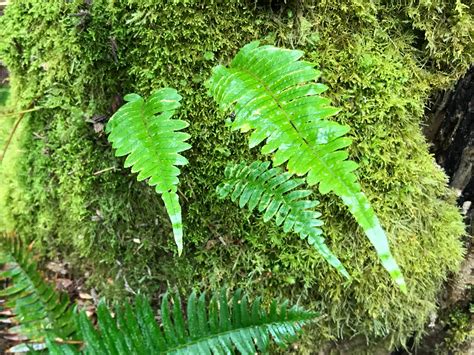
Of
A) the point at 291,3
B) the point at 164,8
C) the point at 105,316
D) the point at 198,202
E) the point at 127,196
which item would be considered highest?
the point at 164,8

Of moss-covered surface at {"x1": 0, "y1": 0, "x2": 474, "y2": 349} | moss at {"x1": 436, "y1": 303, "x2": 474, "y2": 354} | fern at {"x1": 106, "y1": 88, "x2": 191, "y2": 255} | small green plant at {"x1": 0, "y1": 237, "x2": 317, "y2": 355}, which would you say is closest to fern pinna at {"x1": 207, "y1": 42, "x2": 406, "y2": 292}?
fern at {"x1": 106, "y1": 88, "x2": 191, "y2": 255}

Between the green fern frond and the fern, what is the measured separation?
32 centimetres

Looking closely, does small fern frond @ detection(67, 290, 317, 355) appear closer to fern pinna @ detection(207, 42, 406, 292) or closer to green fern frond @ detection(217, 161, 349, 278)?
green fern frond @ detection(217, 161, 349, 278)

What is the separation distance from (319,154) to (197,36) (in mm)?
902

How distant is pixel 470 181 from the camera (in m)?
2.23

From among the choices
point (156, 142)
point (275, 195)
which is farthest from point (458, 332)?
point (156, 142)

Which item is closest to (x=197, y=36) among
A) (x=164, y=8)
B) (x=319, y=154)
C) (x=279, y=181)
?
(x=164, y=8)

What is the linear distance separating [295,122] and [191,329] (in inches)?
36.2

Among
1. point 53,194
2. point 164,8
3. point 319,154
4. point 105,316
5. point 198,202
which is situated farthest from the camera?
point 53,194

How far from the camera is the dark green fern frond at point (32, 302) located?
214 cm

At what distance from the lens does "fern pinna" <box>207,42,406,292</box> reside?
52.4 inches

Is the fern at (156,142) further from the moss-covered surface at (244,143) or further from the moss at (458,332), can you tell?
the moss at (458,332)

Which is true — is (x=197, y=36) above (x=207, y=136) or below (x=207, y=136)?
above

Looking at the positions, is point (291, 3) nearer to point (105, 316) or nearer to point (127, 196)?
point (127, 196)
